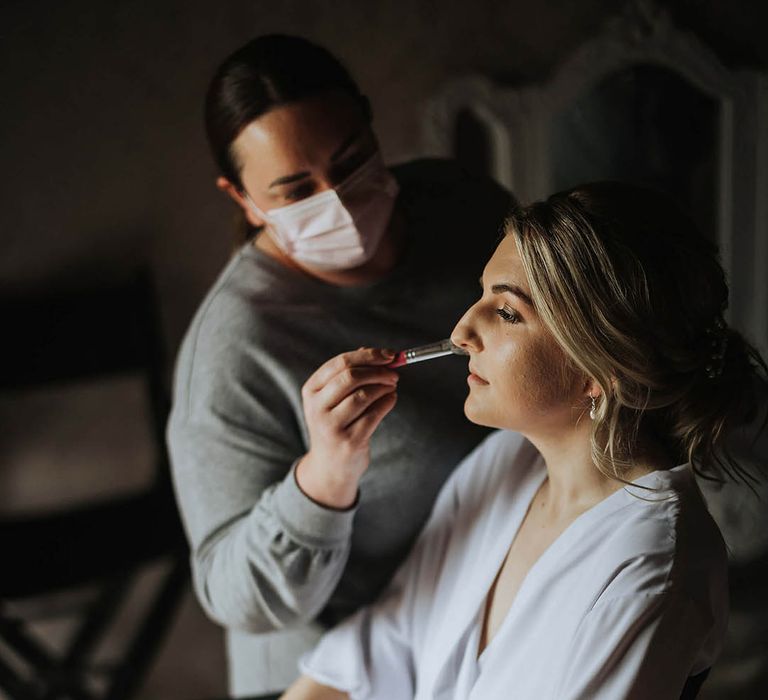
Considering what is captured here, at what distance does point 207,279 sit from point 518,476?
85cm

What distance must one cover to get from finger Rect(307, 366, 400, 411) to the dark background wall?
68 cm

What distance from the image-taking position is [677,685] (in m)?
0.76

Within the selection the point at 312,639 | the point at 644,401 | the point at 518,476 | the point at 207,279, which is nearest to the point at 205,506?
the point at 312,639

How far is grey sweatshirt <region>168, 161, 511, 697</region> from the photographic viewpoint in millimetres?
985

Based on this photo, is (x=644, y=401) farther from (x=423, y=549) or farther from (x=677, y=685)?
(x=423, y=549)

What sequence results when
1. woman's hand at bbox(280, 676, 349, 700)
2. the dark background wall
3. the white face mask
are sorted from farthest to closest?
the dark background wall → woman's hand at bbox(280, 676, 349, 700) → the white face mask

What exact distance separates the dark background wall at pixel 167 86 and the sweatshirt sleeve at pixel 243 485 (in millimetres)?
588

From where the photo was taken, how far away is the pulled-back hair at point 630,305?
0.81m

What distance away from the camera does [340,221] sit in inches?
38.4

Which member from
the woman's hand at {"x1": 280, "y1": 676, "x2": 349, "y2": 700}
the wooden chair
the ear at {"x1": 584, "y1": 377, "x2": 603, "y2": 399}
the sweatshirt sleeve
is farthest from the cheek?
the wooden chair

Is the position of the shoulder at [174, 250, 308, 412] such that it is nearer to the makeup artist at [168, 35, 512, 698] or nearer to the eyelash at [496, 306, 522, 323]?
the makeup artist at [168, 35, 512, 698]

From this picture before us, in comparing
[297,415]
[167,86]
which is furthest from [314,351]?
[167,86]

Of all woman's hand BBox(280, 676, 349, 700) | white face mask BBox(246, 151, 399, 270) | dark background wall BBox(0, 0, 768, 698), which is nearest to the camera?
white face mask BBox(246, 151, 399, 270)

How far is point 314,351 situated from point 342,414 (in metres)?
0.17
